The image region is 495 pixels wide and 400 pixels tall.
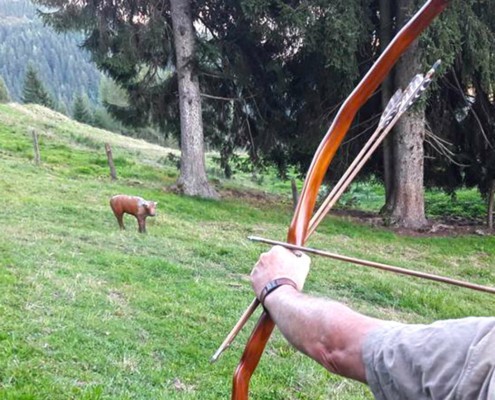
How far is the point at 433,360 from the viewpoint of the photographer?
43.0 inches

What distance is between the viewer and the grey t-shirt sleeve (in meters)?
1.02

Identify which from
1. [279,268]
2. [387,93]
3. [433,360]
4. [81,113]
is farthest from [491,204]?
[81,113]

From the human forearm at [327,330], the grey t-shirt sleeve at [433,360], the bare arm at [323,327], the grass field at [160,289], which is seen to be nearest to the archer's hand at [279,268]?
the bare arm at [323,327]

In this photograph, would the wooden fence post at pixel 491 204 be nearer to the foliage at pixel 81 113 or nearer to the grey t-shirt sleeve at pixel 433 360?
the grey t-shirt sleeve at pixel 433 360

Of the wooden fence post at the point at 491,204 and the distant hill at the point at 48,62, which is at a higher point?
the distant hill at the point at 48,62

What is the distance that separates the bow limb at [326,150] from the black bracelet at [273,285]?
0.40 feet

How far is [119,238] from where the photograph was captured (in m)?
7.90

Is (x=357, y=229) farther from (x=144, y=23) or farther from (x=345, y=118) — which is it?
(x=345, y=118)

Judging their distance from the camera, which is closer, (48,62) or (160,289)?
(160,289)

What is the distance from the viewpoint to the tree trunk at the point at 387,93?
12.6 m

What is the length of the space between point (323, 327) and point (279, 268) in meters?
0.31

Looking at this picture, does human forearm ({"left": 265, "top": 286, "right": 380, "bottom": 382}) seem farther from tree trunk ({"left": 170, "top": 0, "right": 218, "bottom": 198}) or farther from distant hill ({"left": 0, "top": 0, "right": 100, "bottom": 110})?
distant hill ({"left": 0, "top": 0, "right": 100, "bottom": 110})

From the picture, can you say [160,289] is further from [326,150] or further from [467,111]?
[467,111]

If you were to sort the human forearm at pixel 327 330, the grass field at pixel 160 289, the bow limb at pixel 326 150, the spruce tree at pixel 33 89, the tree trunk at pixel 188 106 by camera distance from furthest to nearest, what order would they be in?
the spruce tree at pixel 33 89, the tree trunk at pixel 188 106, the grass field at pixel 160 289, the bow limb at pixel 326 150, the human forearm at pixel 327 330
